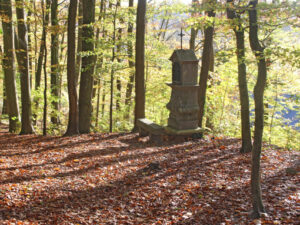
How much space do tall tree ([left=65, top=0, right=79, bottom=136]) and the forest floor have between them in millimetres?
1312

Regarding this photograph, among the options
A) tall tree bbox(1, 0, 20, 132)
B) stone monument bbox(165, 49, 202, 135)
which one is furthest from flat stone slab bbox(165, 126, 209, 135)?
tall tree bbox(1, 0, 20, 132)

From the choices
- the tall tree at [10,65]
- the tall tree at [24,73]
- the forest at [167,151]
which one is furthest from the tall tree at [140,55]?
the tall tree at [10,65]

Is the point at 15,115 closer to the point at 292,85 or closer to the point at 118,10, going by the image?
the point at 118,10

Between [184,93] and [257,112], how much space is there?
5.50 metres

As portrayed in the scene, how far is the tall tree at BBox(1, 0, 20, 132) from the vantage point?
9.78 m

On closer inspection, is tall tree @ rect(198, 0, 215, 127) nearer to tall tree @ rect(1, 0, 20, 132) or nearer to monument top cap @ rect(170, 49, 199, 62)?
monument top cap @ rect(170, 49, 199, 62)

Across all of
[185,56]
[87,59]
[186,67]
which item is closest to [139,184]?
[186,67]

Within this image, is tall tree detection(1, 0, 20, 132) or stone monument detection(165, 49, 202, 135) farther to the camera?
tall tree detection(1, 0, 20, 132)

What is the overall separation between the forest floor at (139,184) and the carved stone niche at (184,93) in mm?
862

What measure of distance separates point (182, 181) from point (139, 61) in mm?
5554

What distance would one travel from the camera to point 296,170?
6.40 metres

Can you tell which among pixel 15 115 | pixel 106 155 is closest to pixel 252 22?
pixel 106 155

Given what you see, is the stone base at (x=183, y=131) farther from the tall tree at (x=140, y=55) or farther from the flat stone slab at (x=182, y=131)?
the tall tree at (x=140, y=55)

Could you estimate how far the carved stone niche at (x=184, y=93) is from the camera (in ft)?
31.0
